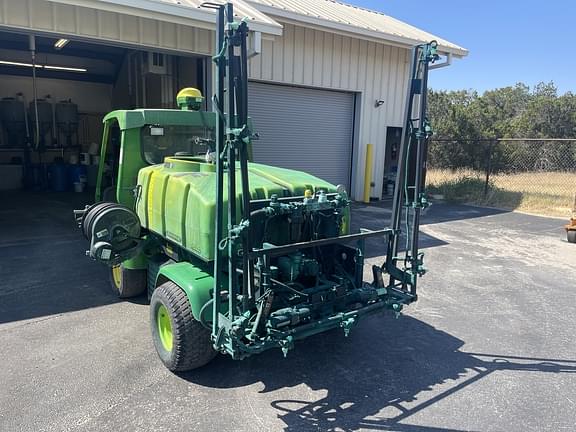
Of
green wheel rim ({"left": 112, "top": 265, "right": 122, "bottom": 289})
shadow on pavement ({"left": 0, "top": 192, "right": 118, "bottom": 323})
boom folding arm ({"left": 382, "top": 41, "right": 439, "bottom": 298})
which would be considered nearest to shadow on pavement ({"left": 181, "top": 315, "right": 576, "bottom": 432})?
boom folding arm ({"left": 382, "top": 41, "right": 439, "bottom": 298})

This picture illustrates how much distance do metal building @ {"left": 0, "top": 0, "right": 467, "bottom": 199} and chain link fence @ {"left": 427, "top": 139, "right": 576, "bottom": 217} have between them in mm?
3098

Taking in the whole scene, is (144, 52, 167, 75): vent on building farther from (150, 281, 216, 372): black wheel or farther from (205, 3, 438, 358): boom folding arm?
(150, 281, 216, 372): black wheel

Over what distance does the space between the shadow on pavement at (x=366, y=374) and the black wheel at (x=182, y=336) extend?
0.49 ft

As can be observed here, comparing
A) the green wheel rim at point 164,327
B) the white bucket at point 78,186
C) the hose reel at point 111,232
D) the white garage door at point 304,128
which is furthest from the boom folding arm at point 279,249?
the white bucket at point 78,186

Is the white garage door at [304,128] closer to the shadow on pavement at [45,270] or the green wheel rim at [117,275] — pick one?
the shadow on pavement at [45,270]

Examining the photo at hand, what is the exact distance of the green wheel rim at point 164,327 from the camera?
12.3ft

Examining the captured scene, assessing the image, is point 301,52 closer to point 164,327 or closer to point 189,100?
point 189,100

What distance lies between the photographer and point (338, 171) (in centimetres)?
1286

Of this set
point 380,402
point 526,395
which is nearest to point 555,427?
point 526,395

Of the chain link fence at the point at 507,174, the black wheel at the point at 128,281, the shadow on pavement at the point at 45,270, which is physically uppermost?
the chain link fence at the point at 507,174

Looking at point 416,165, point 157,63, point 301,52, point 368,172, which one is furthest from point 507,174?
point 416,165

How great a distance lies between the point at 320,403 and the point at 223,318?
0.94 metres

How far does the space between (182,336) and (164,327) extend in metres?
0.50

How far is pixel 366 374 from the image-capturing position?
3688mm
